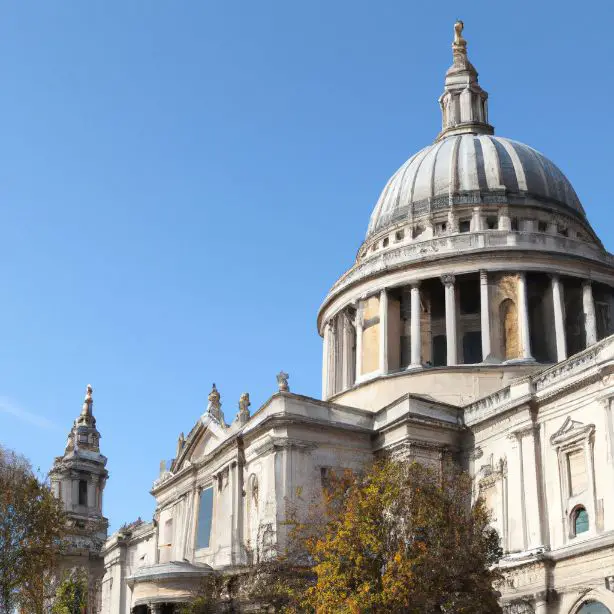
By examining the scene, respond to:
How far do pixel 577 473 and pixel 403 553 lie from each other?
35.7 ft

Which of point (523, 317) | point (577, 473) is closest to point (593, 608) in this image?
point (577, 473)

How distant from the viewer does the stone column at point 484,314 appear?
163 feet

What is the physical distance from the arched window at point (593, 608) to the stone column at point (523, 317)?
52.3ft

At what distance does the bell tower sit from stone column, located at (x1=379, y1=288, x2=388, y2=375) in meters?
40.9

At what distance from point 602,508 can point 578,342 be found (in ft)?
57.9

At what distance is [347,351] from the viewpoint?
185 ft

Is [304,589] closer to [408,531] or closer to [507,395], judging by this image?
[408,531]

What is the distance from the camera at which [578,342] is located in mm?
52000

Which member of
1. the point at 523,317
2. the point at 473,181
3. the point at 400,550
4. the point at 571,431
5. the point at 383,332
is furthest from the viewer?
the point at 473,181

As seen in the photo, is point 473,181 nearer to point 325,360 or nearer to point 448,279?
point 448,279

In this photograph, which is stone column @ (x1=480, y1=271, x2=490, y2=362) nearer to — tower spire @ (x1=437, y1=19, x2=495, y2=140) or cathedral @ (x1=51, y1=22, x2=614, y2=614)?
cathedral @ (x1=51, y1=22, x2=614, y2=614)

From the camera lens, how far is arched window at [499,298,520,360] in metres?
49.9

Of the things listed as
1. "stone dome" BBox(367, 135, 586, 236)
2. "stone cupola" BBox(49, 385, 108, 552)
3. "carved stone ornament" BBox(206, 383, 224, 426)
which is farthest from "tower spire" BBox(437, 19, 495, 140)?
"stone cupola" BBox(49, 385, 108, 552)

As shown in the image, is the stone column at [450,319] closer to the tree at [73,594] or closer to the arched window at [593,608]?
the arched window at [593,608]
